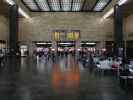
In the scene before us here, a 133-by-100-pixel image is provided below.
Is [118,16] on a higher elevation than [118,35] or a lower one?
higher

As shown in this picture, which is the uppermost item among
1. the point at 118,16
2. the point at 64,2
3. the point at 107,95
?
the point at 64,2

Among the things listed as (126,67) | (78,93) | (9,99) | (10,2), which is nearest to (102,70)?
(126,67)

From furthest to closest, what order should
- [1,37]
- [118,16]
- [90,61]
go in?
[1,37] → [118,16] → [90,61]

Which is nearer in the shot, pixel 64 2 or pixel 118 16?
pixel 118 16

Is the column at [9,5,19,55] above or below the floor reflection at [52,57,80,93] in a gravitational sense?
above

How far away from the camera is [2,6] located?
40.2m

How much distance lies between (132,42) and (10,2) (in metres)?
21.7

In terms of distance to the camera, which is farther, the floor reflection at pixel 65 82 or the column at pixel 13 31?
the column at pixel 13 31

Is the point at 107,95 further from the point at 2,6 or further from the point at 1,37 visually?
the point at 1,37

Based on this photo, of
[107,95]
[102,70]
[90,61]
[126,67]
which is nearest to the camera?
[107,95]

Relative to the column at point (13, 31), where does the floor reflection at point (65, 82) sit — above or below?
below

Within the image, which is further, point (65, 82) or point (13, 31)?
point (13, 31)

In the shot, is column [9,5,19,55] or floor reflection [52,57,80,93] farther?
column [9,5,19,55]

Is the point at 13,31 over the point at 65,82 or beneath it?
over
